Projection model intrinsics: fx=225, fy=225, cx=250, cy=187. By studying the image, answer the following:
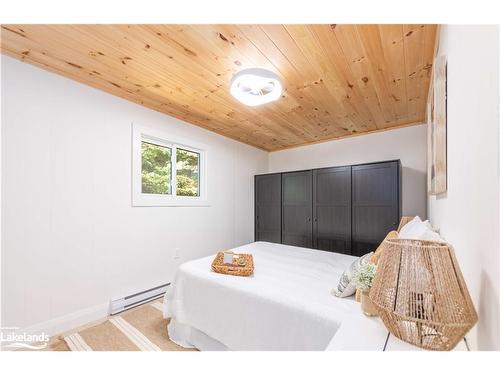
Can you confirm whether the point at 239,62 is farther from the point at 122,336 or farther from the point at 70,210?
the point at 122,336

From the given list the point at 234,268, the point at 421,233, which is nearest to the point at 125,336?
the point at 234,268

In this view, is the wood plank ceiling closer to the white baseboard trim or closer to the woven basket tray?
the woven basket tray

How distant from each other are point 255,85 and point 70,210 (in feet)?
6.41

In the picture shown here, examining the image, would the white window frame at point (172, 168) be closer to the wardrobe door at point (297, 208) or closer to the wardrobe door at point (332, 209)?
the wardrobe door at point (297, 208)

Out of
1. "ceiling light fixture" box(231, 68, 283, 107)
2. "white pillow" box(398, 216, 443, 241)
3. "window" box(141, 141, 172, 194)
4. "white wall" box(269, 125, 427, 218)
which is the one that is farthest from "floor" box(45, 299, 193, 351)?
"white wall" box(269, 125, 427, 218)

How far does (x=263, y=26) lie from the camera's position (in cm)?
136

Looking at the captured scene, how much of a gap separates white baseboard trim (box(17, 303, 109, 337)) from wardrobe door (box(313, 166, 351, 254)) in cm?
273

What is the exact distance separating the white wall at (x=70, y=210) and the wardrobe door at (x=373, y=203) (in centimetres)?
238

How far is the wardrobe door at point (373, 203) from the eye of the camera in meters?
2.71

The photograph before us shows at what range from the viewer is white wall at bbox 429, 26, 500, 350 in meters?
0.56

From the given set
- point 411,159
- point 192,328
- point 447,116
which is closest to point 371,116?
point 411,159

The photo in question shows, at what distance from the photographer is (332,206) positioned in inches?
127

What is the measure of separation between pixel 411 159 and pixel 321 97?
179 cm
